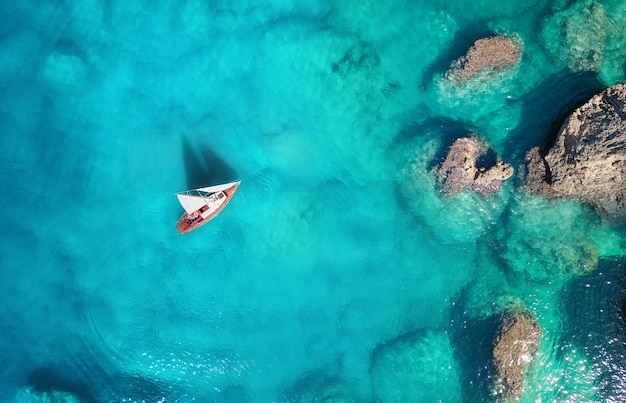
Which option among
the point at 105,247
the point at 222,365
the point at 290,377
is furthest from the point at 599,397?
the point at 105,247

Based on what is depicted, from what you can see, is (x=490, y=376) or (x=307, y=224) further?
(x=307, y=224)

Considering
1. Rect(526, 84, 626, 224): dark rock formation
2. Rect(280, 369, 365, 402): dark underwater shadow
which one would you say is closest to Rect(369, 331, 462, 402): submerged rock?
Rect(280, 369, 365, 402): dark underwater shadow

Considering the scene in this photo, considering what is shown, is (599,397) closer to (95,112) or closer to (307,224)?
(307,224)

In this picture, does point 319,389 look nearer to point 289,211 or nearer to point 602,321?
point 289,211

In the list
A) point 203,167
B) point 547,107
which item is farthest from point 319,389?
point 547,107

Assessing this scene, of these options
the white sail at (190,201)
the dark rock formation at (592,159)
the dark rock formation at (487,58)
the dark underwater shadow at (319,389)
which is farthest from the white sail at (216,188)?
the dark rock formation at (592,159)

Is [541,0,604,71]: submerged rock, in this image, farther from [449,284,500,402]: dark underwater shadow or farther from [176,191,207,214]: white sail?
[176,191,207,214]: white sail
